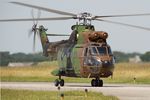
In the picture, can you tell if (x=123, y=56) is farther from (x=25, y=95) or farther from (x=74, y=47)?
(x=25, y=95)

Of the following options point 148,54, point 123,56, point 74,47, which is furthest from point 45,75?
point 148,54

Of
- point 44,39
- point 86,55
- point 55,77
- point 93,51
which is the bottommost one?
point 55,77

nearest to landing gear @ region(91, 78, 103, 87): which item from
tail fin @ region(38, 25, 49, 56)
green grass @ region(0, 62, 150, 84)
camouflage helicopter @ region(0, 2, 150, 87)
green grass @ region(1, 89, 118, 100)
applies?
camouflage helicopter @ region(0, 2, 150, 87)

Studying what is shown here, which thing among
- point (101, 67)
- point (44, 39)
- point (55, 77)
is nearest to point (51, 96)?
point (101, 67)

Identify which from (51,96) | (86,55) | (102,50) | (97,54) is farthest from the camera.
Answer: (86,55)

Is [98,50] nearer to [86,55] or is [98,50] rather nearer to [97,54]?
[97,54]

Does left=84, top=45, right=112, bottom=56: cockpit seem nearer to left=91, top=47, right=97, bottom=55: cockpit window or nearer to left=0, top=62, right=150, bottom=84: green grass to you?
left=91, top=47, right=97, bottom=55: cockpit window

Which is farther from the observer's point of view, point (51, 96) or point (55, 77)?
point (55, 77)

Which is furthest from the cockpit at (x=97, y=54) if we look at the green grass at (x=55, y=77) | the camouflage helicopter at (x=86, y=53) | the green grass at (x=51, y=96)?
the green grass at (x=55, y=77)

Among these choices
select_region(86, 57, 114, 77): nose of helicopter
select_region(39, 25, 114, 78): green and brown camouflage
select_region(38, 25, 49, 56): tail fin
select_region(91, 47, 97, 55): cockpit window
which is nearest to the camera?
select_region(86, 57, 114, 77): nose of helicopter

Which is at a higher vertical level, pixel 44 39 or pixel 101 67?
pixel 44 39

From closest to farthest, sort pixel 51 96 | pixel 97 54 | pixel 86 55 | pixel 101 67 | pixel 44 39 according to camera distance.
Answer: pixel 51 96 < pixel 101 67 < pixel 97 54 < pixel 86 55 < pixel 44 39

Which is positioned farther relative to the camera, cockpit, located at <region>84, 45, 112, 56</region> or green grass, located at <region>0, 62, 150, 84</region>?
green grass, located at <region>0, 62, 150, 84</region>

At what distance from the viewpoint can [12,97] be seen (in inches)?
1100
